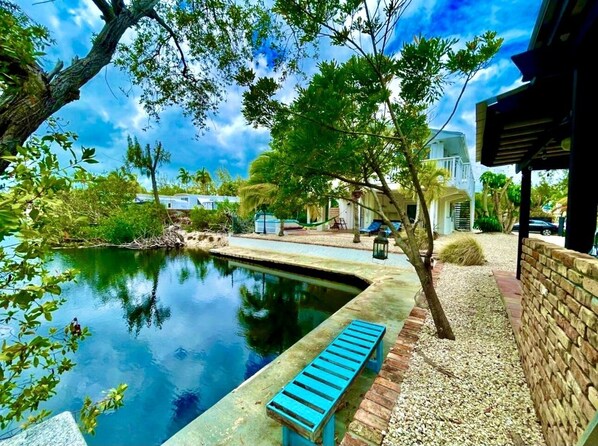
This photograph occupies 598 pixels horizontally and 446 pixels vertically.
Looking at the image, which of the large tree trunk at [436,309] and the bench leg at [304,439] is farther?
the large tree trunk at [436,309]

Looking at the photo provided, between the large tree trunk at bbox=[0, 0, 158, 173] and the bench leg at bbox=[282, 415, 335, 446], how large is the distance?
9.24 ft

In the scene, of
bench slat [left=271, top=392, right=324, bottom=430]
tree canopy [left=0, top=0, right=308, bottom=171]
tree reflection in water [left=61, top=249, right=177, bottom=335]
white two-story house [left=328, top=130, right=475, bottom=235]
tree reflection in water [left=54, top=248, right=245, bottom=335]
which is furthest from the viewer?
white two-story house [left=328, top=130, right=475, bottom=235]

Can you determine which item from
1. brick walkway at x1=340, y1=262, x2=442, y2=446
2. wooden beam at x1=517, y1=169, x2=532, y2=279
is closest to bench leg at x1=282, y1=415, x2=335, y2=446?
brick walkway at x1=340, y1=262, x2=442, y2=446

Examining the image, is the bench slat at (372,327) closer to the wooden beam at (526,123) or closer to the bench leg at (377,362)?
the bench leg at (377,362)

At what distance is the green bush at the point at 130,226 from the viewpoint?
55.9 ft

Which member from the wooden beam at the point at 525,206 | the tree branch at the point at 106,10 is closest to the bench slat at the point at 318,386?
the tree branch at the point at 106,10

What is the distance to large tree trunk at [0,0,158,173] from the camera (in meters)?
1.53

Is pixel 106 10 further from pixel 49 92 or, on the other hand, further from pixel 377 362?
pixel 377 362

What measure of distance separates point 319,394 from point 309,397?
126 mm

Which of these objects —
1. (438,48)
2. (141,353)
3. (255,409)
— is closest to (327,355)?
(255,409)

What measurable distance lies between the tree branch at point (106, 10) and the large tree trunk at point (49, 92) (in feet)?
0.06

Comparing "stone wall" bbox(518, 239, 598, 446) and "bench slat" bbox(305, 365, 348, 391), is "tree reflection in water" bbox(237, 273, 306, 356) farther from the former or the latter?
"stone wall" bbox(518, 239, 598, 446)

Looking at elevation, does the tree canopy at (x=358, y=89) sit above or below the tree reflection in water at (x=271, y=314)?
above

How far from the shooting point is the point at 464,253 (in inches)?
322
